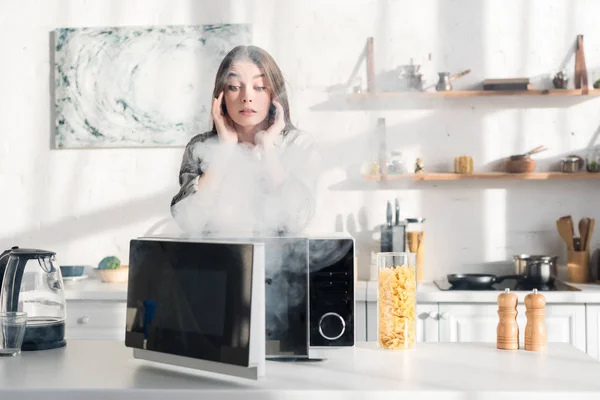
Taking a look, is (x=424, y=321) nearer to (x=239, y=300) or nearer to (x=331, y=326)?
(x=331, y=326)

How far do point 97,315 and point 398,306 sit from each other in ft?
6.03

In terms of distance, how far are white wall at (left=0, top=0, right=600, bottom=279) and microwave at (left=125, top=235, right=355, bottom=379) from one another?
1.94 meters

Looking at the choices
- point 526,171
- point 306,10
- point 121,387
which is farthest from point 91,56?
point 121,387

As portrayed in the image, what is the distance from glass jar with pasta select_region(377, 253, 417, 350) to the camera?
1.61 metres

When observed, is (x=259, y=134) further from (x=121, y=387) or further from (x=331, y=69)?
(x=331, y=69)

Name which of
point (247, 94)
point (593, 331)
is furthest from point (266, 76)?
point (593, 331)

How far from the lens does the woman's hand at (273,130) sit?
2.12m

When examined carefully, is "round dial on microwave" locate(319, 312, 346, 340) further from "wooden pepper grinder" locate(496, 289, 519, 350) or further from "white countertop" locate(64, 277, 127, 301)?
"white countertop" locate(64, 277, 127, 301)

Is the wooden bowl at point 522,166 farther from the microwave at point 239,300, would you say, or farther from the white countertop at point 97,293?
the microwave at point 239,300

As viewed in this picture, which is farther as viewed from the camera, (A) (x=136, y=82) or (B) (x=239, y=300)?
(A) (x=136, y=82)

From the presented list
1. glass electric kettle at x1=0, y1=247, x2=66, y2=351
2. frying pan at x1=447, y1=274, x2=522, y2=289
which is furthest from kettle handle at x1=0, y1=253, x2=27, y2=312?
frying pan at x1=447, y1=274, x2=522, y2=289

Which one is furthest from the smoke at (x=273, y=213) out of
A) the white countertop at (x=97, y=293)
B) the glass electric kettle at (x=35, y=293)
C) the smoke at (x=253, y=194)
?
the white countertop at (x=97, y=293)

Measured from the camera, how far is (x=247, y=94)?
225cm

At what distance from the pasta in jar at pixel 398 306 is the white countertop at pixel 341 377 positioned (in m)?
0.04
